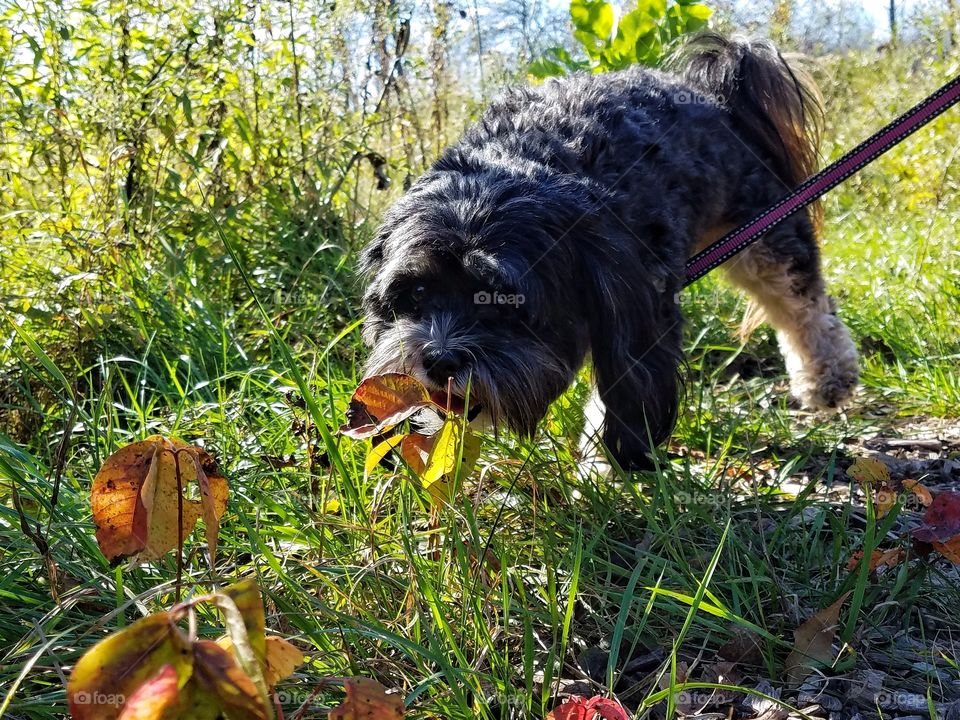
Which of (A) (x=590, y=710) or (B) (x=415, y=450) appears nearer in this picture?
(A) (x=590, y=710)

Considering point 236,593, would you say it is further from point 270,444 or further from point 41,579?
point 270,444

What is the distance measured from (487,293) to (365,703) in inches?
73.5

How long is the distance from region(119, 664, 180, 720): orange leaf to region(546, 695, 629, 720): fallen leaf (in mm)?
957

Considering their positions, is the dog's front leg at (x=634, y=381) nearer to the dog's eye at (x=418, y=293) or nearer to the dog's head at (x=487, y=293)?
the dog's head at (x=487, y=293)

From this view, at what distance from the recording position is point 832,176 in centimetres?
370

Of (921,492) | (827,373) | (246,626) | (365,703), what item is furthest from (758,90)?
(246,626)

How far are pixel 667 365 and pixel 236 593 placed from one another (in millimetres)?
2381

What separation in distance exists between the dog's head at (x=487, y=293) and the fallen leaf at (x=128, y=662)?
1.79 m

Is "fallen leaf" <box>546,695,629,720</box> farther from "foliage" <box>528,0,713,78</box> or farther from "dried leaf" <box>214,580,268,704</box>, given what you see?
"foliage" <box>528,0,713,78</box>

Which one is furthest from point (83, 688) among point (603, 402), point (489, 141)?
point (489, 141)

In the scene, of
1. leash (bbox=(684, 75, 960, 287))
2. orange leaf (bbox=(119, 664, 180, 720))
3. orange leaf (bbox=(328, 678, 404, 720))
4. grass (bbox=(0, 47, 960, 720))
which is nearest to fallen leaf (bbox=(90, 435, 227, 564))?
grass (bbox=(0, 47, 960, 720))

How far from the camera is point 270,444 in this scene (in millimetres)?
3102

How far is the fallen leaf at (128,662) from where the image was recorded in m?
0.99

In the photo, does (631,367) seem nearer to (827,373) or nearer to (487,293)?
(487,293)
